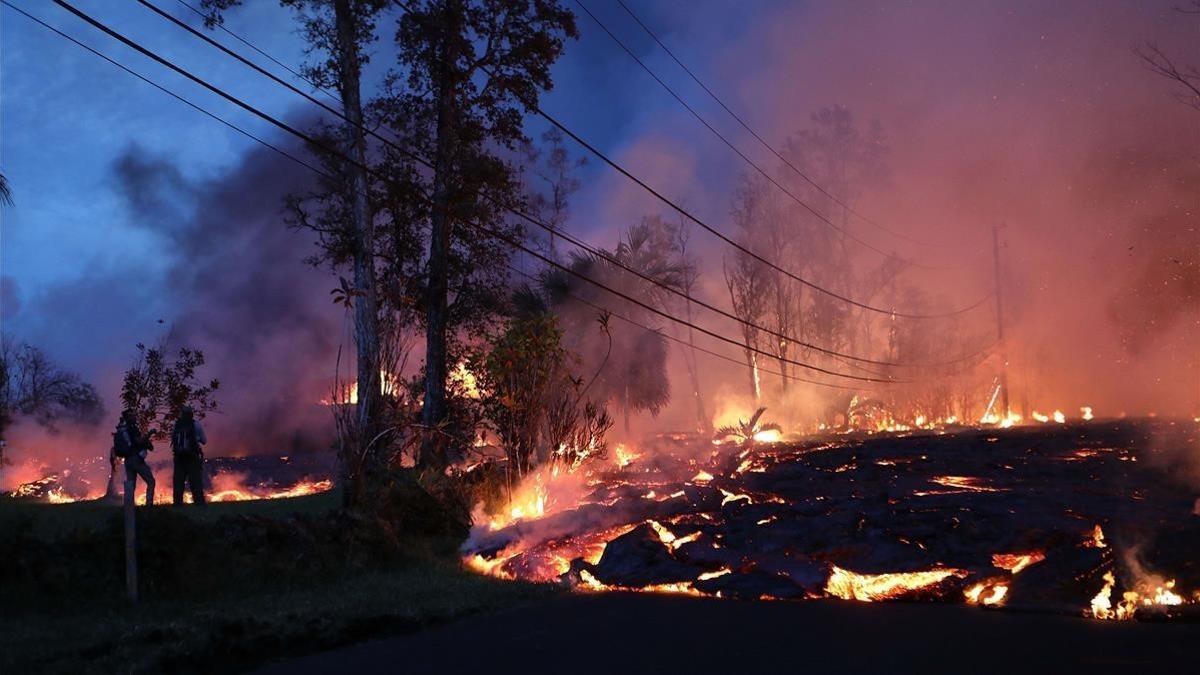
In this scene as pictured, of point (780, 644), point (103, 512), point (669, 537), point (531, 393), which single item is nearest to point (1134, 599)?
point (780, 644)

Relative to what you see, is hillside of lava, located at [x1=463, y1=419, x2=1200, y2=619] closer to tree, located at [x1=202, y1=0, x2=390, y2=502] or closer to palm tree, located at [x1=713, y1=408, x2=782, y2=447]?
tree, located at [x1=202, y1=0, x2=390, y2=502]

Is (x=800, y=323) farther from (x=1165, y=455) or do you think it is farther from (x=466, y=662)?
(x=466, y=662)

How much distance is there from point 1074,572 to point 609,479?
12389mm

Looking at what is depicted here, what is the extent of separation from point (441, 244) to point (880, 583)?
49.5 feet

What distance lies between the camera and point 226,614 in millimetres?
8281

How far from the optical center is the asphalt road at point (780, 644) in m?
6.43

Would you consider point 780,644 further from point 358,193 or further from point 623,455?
point 623,455

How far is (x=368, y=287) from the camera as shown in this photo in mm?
18172

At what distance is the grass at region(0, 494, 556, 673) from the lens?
6914 millimetres

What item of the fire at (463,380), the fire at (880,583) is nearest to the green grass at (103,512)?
the fire at (463,380)

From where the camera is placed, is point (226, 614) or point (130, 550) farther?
point (130, 550)

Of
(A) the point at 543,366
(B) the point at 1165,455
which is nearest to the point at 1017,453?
(B) the point at 1165,455

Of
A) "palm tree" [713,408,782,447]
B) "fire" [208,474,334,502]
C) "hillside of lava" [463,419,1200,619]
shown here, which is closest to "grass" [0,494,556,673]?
"hillside of lava" [463,419,1200,619]

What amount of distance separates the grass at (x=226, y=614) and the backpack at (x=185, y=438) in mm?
4870
